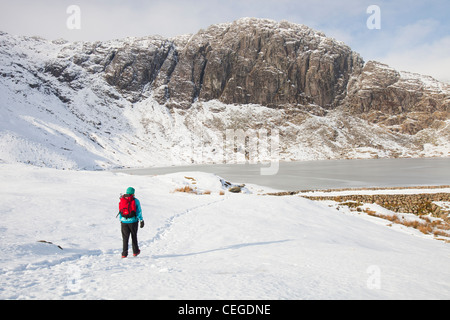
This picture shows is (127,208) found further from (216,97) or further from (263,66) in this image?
(263,66)

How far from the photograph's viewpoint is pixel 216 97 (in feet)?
468

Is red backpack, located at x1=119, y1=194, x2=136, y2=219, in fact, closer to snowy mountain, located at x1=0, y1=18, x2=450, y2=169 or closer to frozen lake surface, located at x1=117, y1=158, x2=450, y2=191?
frozen lake surface, located at x1=117, y1=158, x2=450, y2=191

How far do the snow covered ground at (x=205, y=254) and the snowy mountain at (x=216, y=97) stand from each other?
65918 millimetres

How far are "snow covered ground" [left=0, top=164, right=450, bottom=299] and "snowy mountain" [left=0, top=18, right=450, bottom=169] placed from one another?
65.9 meters

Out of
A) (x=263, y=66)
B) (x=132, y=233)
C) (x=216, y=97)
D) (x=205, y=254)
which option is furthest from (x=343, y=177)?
(x=263, y=66)

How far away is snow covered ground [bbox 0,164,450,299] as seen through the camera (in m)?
→ 4.57

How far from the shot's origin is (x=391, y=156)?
114250 mm

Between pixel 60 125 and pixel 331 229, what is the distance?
Result: 90.0 m

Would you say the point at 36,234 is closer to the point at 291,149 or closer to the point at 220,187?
the point at 220,187

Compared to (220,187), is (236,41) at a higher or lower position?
higher

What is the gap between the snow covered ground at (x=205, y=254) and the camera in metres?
4.57

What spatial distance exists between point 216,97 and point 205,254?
458 feet

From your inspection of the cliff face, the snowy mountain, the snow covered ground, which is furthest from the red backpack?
the cliff face
